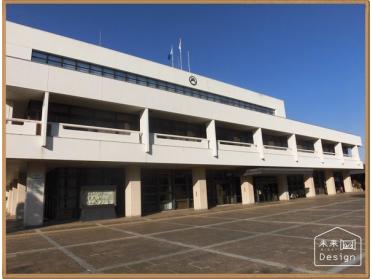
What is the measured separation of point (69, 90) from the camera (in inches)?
688

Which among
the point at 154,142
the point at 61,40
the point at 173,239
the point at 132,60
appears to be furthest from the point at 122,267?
the point at 132,60

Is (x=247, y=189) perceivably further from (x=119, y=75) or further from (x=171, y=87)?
(x=119, y=75)

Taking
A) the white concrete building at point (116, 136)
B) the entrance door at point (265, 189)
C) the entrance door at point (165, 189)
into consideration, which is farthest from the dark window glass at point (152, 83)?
the entrance door at point (265, 189)

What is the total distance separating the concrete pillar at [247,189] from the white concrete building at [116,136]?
0.34 ft

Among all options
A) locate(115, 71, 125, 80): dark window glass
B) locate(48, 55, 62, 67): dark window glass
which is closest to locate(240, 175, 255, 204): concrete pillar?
locate(115, 71, 125, 80): dark window glass

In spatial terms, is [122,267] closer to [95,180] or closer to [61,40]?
[95,180]

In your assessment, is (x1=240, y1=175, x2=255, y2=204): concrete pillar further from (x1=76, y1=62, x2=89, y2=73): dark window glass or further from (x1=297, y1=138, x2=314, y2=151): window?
(x1=76, y1=62, x2=89, y2=73): dark window glass

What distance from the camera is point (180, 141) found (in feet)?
74.5

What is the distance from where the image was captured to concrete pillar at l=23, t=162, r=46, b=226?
16.1 m

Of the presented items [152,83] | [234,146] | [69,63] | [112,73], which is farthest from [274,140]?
[69,63]

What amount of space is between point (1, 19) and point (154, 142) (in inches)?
551

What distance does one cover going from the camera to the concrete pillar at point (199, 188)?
25.2 m

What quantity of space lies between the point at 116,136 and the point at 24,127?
533 centimetres

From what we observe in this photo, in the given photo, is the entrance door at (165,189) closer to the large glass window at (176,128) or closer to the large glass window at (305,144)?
the large glass window at (176,128)
